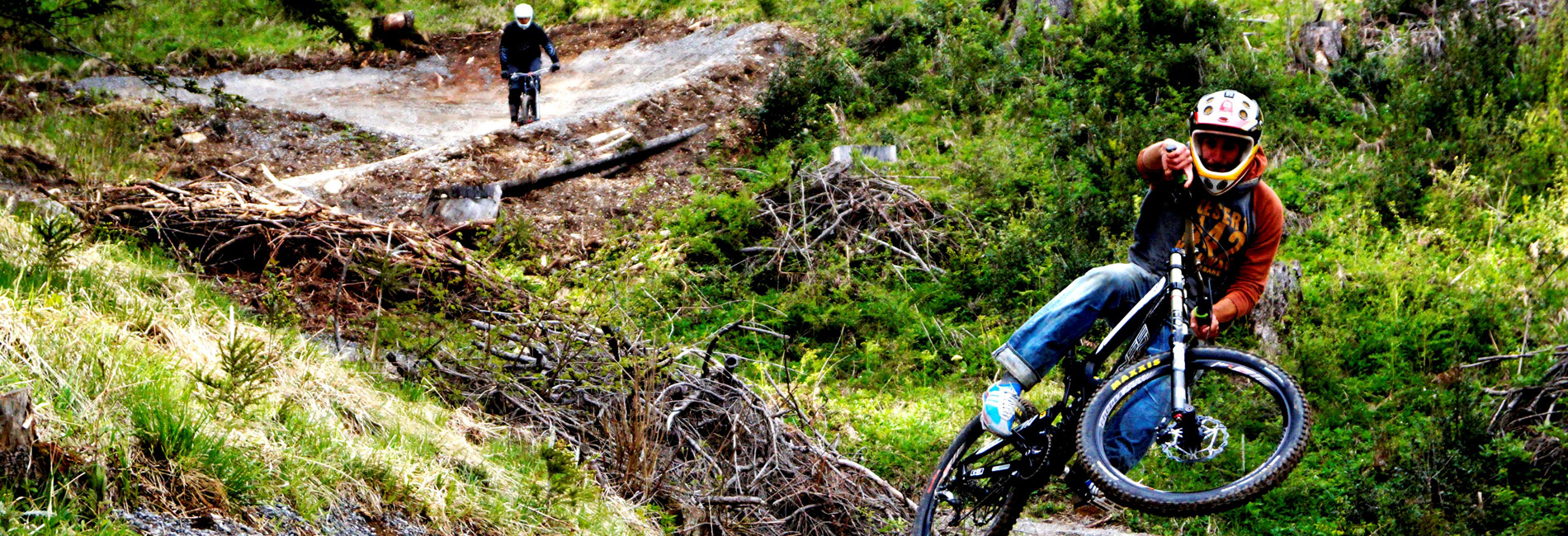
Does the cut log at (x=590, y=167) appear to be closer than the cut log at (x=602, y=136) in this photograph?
Yes

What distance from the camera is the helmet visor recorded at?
190 inches

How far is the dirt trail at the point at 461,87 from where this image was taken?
660 inches

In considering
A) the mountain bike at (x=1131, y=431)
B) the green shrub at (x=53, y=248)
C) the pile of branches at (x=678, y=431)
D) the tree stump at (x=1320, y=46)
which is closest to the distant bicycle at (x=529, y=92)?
the pile of branches at (x=678, y=431)

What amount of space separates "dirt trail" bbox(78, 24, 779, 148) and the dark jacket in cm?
79

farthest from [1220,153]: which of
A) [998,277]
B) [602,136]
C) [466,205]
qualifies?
[602,136]

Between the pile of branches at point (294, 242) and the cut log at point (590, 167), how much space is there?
406 cm

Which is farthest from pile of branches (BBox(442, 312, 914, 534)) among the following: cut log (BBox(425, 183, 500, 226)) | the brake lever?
cut log (BBox(425, 183, 500, 226))

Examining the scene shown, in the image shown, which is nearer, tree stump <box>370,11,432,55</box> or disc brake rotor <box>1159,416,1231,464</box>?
disc brake rotor <box>1159,416,1231,464</box>

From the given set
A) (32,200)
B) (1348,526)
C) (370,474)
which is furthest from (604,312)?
(1348,526)

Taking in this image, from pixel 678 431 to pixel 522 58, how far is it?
9.28 m

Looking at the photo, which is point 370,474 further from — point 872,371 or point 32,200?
point 872,371

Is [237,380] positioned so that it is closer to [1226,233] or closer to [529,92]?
[1226,233]

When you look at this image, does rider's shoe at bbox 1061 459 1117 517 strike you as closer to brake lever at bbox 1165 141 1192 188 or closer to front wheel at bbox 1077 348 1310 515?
front wheel at bbox 1077 348 1310 515

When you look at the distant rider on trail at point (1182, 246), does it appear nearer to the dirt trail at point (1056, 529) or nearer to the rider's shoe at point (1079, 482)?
the rider's shoe at point (1079, 482)
